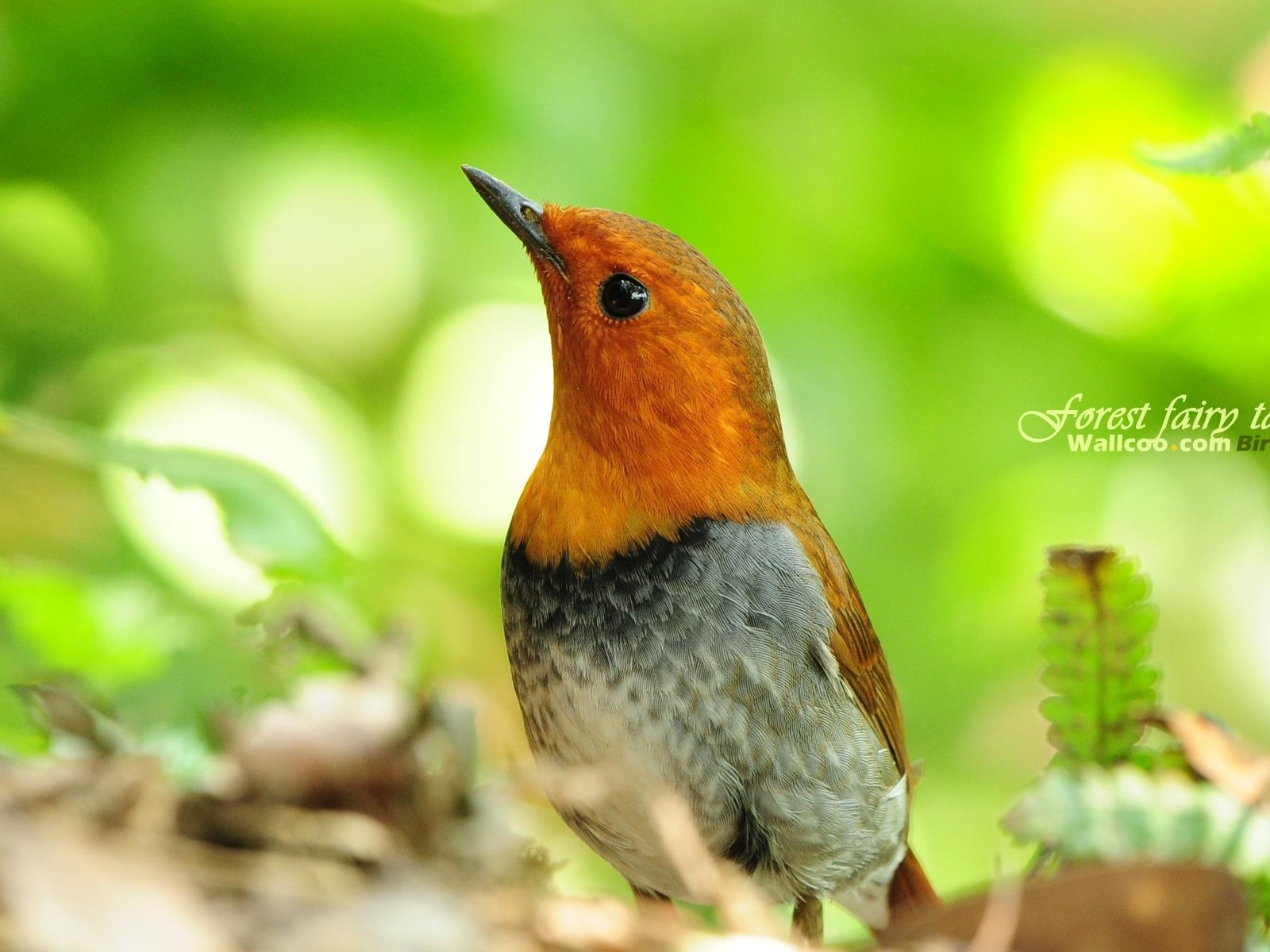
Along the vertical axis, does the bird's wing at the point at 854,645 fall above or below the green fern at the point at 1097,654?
above

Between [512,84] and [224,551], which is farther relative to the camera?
[512,84]

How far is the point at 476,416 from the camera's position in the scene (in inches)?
191

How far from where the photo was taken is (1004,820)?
1597 millimetres

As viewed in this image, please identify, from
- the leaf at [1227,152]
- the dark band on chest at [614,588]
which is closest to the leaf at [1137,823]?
the leaf at [1227,152]

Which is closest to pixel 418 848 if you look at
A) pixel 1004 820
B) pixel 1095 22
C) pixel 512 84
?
pixel 1004 820

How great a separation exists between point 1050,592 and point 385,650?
106 centimetres

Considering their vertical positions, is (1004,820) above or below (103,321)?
below

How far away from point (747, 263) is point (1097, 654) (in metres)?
3.06

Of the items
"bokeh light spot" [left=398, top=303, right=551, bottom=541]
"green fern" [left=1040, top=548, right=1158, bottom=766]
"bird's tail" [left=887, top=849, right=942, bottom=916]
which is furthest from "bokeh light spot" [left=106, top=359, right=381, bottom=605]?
"green fern" [left=1040, top=548, right=1158, bottom=766]

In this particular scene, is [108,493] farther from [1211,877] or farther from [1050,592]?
[1211,877]

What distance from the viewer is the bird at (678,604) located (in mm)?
2584

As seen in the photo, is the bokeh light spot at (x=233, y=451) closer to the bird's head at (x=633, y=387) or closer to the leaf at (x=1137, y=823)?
the bird's head at (x=633, y=387)

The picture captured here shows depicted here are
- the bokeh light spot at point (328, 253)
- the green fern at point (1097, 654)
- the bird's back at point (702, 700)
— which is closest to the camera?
the green fern at point (1097, 654)

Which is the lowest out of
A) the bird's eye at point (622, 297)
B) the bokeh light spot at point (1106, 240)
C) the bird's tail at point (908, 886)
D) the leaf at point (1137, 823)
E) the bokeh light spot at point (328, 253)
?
the leaf at point (1137, 823)
